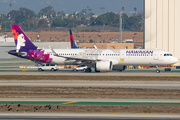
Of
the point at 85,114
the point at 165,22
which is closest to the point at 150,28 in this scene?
the point at 165,22

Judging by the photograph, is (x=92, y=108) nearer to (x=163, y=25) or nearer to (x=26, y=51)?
(x=26, y=51)

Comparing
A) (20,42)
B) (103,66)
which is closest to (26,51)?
(20,42)

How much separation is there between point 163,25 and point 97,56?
28668 millimetres

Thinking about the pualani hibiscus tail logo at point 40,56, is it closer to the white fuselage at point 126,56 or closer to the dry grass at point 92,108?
the white fuselage at point 126,56

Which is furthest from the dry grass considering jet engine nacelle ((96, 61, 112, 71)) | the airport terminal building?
the airport terminal building

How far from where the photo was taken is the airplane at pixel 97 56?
5409cm

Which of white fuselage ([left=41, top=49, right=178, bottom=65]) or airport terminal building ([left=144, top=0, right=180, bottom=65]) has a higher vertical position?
airport terminal building ([left=144, top=0, right=180, bottom=65])

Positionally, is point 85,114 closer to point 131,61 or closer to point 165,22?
point 131,61

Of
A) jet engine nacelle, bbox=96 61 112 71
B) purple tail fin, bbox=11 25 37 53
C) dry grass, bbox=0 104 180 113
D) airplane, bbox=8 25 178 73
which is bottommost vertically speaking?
dry grass, bbox=0 104 180 113

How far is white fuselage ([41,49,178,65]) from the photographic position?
54156mm

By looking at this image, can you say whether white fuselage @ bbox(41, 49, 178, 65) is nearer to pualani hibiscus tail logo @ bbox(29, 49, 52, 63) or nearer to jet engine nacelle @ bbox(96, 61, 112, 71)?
pualani hibiscus tail logo @ bbox(29, 49, 52, 63)

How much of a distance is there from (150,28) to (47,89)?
50.2 meters

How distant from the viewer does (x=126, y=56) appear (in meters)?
54.4

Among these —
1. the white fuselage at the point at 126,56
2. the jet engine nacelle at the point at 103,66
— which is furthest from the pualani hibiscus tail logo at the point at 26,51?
the jet engine nacelle at the point at 103,66
